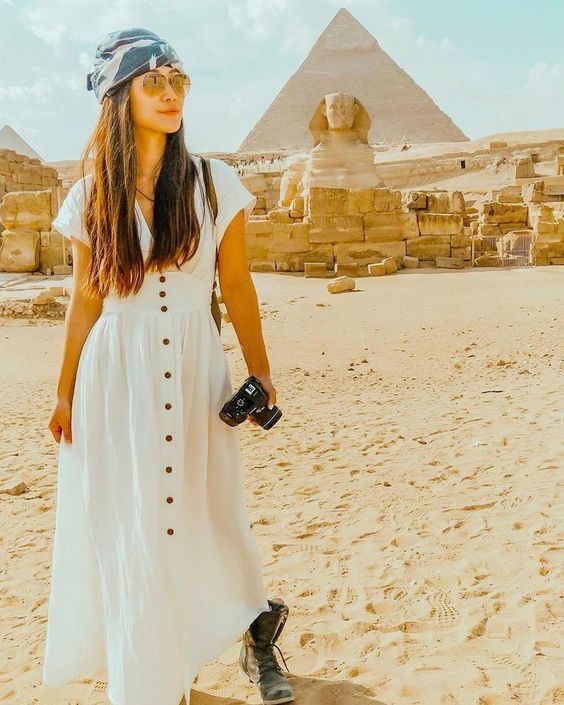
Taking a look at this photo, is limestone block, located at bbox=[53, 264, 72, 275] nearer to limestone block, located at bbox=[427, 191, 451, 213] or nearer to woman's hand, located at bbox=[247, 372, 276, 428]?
limestone block, located at bbox=[427, 191, 451, 213]

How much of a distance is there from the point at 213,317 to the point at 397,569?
1.47m

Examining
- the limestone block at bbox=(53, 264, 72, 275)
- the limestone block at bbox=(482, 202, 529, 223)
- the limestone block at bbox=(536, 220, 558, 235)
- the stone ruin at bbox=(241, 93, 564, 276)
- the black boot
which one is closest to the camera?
the black boot

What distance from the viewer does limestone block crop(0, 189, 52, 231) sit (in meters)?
15.7

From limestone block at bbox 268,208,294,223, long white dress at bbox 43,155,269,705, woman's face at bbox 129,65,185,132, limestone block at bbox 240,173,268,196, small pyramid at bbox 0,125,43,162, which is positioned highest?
small pyramid at bbox 0,125,43,162

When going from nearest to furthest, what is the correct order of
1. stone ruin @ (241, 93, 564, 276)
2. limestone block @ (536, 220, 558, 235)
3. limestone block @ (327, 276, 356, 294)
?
limestone block @ (327, 276, 356, 294)
limestone block @ (536, 220, 558, 235)
stone ruin @ (241, 93, 564, 276)

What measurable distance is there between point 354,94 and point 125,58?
269 ft

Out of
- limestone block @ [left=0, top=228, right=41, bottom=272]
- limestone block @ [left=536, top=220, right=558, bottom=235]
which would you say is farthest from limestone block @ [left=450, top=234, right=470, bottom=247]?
limestone block @ [left=0, top=228, right=41, bottom=272]

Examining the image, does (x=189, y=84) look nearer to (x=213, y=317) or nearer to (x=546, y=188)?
(x=213, y=317)

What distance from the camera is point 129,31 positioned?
2092mm

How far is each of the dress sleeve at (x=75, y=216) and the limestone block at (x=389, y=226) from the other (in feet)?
40.7

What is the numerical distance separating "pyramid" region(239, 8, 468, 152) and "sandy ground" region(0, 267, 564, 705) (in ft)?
207

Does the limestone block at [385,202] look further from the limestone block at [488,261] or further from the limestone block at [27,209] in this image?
the limestone block at [27,209]

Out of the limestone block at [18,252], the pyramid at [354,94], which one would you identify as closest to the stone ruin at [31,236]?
the limestone block at [18,252]

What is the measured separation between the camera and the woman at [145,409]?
2008mm
